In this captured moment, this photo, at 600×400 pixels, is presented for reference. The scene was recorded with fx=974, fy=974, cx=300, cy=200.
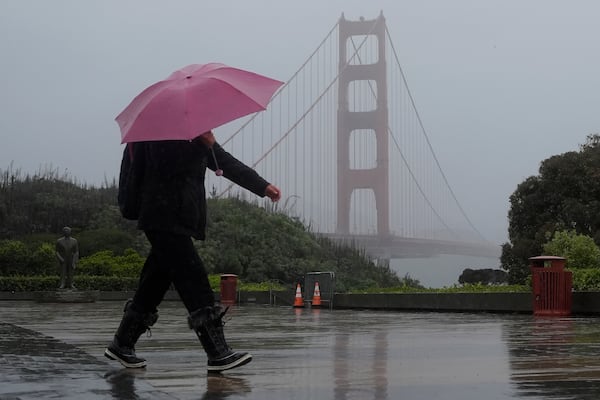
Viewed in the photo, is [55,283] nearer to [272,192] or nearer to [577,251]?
[577,251]

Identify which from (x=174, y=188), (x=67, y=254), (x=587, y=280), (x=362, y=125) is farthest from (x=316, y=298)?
(x=362, y=125)

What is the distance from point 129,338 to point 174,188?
0.82m

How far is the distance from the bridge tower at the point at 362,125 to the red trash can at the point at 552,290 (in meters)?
38.7

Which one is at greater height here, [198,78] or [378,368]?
[198,78]

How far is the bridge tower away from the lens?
56750mm

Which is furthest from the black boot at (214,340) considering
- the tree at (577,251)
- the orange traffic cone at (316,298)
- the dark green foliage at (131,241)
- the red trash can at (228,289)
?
the dark green foliage at (131,241)

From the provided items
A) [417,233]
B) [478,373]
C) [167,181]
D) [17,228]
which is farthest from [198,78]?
[417,233]

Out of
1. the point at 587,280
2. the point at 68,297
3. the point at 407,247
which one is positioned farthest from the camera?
the point at 407,247

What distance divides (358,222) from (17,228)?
64.6 ft

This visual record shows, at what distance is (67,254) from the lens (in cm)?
2409

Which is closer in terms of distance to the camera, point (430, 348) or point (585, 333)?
point (430, 348)

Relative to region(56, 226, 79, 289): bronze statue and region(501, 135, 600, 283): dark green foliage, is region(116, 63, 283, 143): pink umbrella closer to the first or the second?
region(56, 226, 79, 289): bronze statue

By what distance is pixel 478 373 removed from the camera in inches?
176

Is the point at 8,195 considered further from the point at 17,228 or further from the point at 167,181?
the point at 167,181
